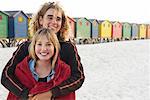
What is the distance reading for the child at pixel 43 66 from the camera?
6.63 ft

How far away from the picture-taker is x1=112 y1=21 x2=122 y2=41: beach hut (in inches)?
1347

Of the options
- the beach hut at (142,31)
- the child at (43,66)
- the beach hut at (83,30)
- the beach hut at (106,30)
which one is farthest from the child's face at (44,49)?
the beach hut at (142,31)

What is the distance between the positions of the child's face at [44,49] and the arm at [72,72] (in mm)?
117

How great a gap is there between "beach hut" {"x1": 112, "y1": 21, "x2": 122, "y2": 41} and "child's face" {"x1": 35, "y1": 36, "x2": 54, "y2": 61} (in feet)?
106

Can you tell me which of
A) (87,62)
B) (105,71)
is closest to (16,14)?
(87,62)

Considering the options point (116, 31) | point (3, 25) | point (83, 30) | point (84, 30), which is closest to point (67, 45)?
point (3, 25)

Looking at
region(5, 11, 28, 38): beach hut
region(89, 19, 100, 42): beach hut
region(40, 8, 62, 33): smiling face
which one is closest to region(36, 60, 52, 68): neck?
region(40, 8, 62, 33): smiling face

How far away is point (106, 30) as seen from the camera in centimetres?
3275

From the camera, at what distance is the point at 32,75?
203 cm

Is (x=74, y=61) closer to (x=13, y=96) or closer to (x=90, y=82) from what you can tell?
(x=13, y=96)

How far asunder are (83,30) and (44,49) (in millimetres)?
25405

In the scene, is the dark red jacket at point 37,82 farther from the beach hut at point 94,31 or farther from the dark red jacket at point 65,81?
the beach hut at point 94,31

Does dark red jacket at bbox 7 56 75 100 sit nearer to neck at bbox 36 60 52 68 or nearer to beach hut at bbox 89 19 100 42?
neck at bbox 36 60 52 68

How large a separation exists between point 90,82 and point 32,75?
19.3 ft
